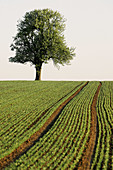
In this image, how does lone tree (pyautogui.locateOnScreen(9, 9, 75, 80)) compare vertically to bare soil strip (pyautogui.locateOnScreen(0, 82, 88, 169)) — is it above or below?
above

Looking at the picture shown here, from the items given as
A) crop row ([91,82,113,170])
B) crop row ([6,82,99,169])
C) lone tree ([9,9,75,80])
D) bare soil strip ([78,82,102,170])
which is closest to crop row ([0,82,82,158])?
crop row ([6,82,99,169])

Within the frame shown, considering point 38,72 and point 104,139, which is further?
point 38,72

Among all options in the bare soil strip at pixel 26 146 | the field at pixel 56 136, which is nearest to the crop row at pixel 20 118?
the field at pixel 56 136

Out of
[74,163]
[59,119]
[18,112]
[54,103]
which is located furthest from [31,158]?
[54,103]

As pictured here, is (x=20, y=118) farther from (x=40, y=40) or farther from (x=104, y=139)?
(x=40, y=40)

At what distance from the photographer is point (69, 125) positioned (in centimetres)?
1878

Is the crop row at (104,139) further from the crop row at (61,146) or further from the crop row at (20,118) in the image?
the crop row at (20,118)

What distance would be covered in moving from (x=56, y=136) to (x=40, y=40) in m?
44.0

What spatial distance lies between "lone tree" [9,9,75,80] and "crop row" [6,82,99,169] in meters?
37.8

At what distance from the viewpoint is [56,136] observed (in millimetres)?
16219

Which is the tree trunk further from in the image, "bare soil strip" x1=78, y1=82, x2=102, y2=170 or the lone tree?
"bare soil strip" x1=78, y1=82, x2=102, y2=170

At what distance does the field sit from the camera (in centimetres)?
1267

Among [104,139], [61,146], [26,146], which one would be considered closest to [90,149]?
[61,146]

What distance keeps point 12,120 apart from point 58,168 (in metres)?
9.63
